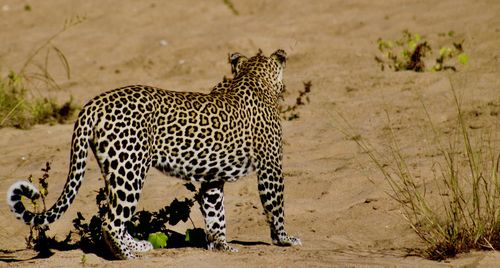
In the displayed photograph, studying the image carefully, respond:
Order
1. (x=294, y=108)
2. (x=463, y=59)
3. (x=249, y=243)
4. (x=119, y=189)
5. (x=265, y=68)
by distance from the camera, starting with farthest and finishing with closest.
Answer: (x=463, y=59)
(x=294, y=108)
(x=265, y=68)
(x=249, y=243)
(x=119, y=189)

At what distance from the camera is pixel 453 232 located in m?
6.57

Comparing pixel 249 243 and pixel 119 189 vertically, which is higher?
pixel 119 189

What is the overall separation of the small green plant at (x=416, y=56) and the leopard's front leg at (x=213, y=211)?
5.08 m

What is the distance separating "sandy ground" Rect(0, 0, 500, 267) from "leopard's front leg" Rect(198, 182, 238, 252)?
0.58ft

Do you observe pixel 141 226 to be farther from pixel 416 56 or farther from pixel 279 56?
pixel 416 56

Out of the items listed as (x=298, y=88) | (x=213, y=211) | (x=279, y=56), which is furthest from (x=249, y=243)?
(x=298, y=88)

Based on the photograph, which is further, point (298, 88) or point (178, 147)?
point (298, 88)

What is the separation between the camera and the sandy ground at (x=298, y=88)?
25.6ft

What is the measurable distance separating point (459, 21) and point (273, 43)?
8.81ft

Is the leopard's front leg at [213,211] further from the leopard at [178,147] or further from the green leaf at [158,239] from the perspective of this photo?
the green leaf at [158,239]

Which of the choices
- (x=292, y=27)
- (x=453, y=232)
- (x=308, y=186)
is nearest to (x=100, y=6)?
(x=292, y=27)

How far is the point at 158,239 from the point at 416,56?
5.66 meters

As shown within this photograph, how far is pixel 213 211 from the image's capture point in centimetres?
779

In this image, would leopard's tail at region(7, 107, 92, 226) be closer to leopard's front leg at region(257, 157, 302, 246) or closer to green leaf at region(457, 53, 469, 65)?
leopard's front leg at region(257, 157, 302, 246)
